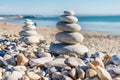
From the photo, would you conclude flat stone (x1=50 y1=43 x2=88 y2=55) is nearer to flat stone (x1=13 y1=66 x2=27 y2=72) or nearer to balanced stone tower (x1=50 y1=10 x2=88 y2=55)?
balanced stone tower (x1=50 y1=10 x2=88 y2=55)

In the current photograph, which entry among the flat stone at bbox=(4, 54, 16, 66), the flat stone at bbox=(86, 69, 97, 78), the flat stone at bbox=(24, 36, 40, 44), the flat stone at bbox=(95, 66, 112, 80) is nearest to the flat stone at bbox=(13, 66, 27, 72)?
the flat stone at bbox=(4, 54, 16, 66)

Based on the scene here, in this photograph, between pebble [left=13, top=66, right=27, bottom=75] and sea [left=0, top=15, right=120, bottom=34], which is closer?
pebble [left=13, top=66, right=27, bottom=75]

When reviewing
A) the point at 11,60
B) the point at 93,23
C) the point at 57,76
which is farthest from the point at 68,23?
the point at 93,23

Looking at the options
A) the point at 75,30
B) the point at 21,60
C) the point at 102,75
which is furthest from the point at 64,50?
the point at 102,75

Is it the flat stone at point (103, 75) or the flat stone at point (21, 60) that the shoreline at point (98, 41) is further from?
the flat stone at point (103, 75)

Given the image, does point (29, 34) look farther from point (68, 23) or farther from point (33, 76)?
point (33, 76)

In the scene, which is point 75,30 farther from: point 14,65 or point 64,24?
point 14,65

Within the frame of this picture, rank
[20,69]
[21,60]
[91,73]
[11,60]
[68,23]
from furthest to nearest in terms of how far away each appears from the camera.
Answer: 1. [68,23]
2. [11,60]
3. [21,60]
4. [20,69]
5. [91,73]

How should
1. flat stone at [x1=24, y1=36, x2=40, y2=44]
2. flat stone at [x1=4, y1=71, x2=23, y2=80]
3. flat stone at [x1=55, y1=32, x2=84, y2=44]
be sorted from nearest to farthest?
flat stone at [x1=4, y1=71, x2=23, y2=80] → flat stone at [x1=55, y1=32, x2=84, y2=44] → flat stone at [x1=24, y1=36, x2=40, y2=44]

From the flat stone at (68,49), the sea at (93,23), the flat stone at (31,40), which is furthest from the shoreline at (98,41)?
the sea at (93,23)

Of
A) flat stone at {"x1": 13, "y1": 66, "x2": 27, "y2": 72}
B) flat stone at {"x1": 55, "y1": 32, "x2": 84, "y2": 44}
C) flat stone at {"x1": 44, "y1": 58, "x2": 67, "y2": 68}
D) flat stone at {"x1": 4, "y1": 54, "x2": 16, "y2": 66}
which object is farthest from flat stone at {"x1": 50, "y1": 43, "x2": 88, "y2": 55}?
flat stone at {"x1": 13, "y1": 66, "x2": 27, "y2": 72}

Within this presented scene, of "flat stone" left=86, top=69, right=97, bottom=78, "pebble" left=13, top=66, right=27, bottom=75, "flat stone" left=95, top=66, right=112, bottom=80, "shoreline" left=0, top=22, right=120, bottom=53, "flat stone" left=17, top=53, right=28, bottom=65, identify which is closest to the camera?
"flat stone" left=95, top=66, right=112, bottom=80

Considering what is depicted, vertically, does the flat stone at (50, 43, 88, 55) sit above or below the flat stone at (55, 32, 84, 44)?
below

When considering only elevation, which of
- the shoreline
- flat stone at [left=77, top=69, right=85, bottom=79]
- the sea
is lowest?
the sea
